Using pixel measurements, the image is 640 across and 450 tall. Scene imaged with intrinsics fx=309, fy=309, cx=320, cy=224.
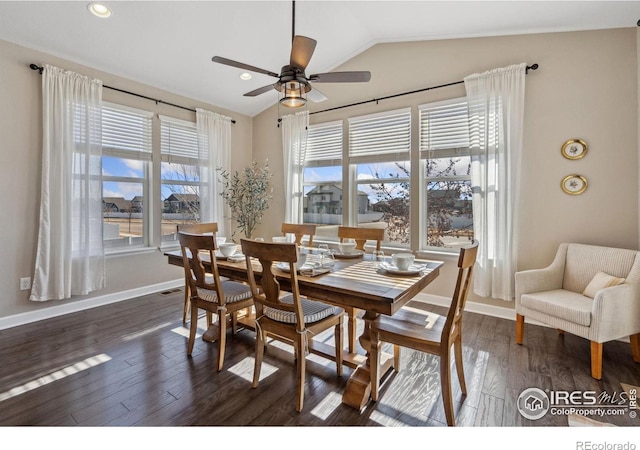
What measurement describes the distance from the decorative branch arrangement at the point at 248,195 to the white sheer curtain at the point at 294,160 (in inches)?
15.1

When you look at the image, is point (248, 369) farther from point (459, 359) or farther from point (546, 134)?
point (546, 134)

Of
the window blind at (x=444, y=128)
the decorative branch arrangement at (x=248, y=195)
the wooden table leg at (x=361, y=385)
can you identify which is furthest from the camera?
the decorative branch arrangement at (x=248, y=195)

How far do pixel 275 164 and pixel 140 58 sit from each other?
2279mm

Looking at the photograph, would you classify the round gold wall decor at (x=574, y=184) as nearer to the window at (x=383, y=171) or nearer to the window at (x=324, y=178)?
the window at (x=383, y=171)

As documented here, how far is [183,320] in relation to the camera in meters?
3.21

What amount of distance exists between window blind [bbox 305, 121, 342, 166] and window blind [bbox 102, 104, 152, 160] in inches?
87.3

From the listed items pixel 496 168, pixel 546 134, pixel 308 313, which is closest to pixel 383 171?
pixel 496 168

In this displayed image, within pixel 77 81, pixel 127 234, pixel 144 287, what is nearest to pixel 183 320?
pixel 144 287

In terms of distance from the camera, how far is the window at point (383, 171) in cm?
401

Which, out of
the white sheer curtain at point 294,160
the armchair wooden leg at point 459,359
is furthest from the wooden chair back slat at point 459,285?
the white sheer curtain at point 294,160

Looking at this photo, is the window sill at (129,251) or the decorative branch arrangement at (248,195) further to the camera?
the decorative branch arrangement at (248,195)

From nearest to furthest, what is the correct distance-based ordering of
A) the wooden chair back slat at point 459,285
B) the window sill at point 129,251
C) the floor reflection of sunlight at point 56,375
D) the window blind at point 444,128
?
the wooden chair back slat at point 459,285, the floor reflection of sunlight at point 56,375, the window blind at point 444,128, the window sill at point 129,251

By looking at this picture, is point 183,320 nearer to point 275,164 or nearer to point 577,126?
point 275,164

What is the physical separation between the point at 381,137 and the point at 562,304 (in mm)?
2703
